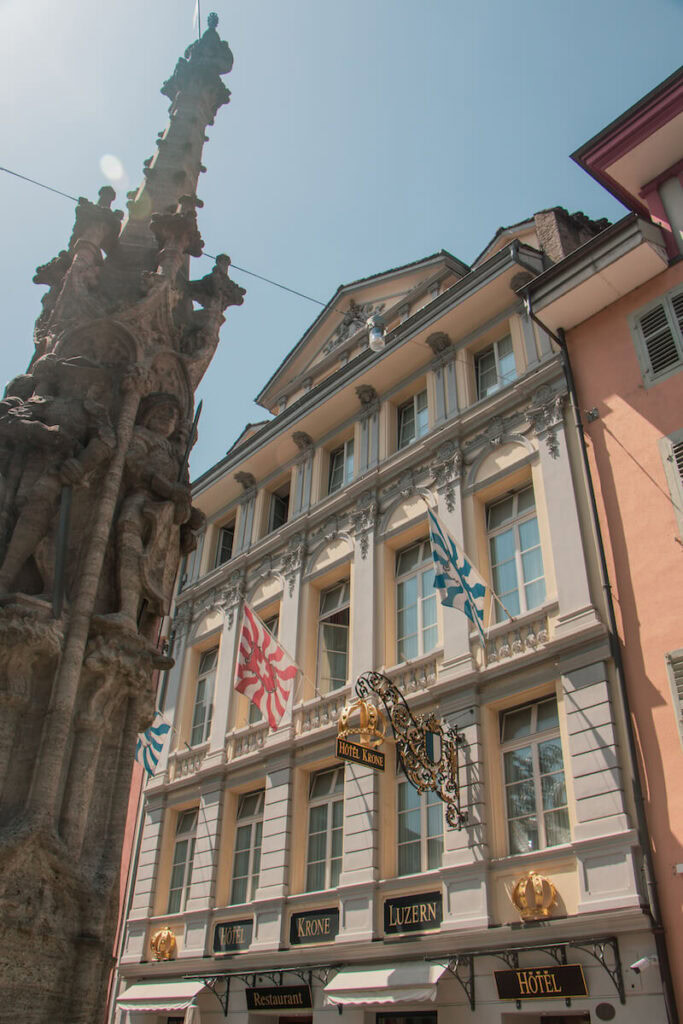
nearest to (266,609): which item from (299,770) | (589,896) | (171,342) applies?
(299,770)

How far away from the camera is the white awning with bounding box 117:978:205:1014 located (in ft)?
51.0

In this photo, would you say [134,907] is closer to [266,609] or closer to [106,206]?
[266,609]

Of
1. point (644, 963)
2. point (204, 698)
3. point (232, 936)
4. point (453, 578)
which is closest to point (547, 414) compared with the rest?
point (453, 578)

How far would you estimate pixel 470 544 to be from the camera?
15219 millimetres

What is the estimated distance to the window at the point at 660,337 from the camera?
1332 cm

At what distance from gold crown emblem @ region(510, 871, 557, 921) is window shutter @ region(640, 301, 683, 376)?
807 centimetres

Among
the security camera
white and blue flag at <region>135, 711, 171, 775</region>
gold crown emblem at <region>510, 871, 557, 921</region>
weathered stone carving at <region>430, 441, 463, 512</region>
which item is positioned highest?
weathered stone carving at <region>430, 441, 463, 512</region>

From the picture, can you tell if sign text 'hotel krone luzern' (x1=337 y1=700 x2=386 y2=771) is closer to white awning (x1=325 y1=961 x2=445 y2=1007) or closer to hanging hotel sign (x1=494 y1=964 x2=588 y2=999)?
white awning (x1=325 y1=961 x2=445 y2=1007)

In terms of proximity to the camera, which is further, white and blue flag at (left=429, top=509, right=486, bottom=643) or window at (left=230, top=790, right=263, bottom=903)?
window at (left=230, top=790, right=263, bottom=903)

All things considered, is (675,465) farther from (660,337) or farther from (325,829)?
(325,829)

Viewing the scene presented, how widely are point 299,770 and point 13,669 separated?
1189 cm

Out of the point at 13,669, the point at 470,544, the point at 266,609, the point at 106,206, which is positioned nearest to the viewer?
the point at 13,669

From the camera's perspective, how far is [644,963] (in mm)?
9508

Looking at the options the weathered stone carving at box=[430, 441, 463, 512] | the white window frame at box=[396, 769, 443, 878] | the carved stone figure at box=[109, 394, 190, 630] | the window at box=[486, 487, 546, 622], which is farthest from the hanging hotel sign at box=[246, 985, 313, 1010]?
the carved stone figure at box=[109, 394, 190, 630]
